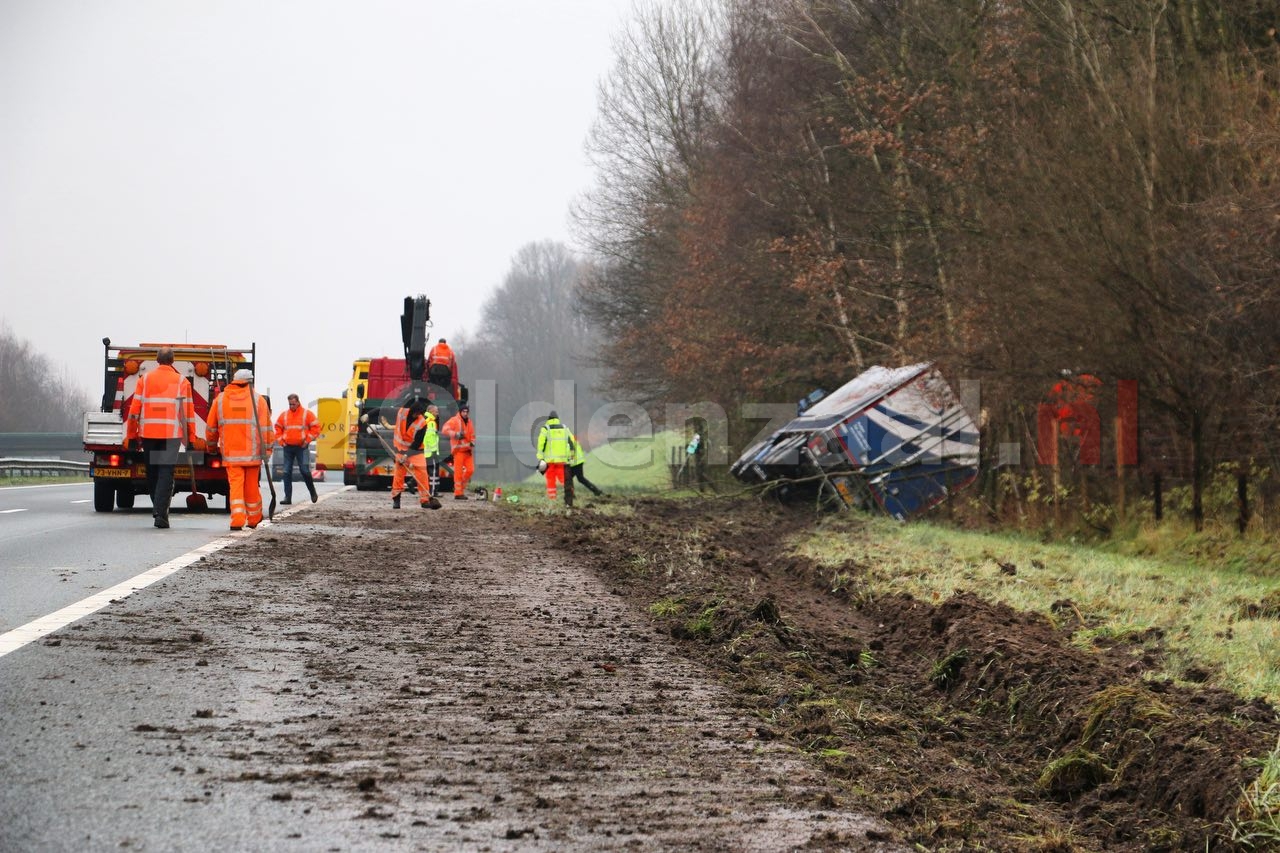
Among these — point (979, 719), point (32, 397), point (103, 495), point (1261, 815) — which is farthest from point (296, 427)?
point (32, 397)

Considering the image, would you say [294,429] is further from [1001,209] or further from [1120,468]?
[1120,468]

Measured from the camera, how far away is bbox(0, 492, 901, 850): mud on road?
14.5 feet

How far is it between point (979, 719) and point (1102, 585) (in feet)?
17.8

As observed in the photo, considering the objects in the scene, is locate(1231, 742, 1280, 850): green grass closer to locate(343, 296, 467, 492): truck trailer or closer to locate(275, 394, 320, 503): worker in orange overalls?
locate(275, 394, 320, 503): worker in orange overalls

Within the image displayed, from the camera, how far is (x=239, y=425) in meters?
16.6

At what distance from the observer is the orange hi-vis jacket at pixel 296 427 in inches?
953

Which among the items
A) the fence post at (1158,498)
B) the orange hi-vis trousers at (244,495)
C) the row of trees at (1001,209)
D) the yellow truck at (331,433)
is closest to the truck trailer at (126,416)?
the orange hi-vis trousers at (244,495)

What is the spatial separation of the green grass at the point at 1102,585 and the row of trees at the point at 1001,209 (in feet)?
6.70

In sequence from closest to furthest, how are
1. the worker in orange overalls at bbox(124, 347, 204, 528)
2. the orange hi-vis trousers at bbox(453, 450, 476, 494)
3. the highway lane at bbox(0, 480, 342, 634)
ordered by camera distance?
the highway lane at bbox(0, 480, 342, 634) → the worker in orange overalls at bbox(124, 347, 204, 528) → the orange hi-vis trousers at bbox(453, 450, 476, 494)

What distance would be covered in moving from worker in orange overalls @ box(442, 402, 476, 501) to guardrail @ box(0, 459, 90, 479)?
1586 cm

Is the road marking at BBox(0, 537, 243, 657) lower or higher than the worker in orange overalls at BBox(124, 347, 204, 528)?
lower

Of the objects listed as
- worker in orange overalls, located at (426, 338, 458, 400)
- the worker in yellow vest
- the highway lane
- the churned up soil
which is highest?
worker in orange overalls, located at (426, 338, 458, 400)

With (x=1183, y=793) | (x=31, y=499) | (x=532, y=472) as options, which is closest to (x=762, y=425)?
(x=31, y=499)

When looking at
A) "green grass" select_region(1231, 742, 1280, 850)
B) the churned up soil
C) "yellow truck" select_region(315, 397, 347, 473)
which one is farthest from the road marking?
"yellow truck" select_region(315, 397, 347, 473)
